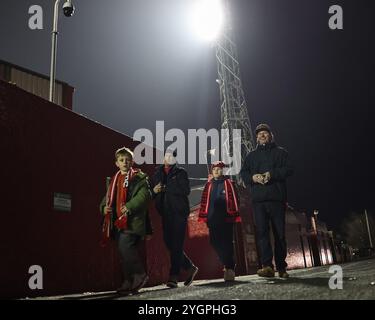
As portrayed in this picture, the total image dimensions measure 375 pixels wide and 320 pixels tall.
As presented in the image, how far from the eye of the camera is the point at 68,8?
9.25 metres

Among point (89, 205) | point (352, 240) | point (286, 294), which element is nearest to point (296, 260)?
point (89, 205)

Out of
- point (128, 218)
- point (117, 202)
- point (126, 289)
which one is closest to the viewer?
point (126, 289)

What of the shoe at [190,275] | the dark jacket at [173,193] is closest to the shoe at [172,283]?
the shoe at [190,275]

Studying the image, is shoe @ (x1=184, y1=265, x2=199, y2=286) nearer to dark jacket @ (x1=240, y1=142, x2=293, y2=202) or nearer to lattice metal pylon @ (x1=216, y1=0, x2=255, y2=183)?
dark jacket @ (x1=240, y1=142, x2=293, y2=202)

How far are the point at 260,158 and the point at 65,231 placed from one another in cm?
253

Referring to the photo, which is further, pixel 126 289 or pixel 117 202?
pixel 117 202

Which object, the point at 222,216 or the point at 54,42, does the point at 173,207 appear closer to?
the point at 222,216

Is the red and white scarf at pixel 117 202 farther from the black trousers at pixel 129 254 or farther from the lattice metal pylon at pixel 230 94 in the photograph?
the lattice metal pylon at pixel 230 94

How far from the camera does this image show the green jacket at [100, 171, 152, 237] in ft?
13.2

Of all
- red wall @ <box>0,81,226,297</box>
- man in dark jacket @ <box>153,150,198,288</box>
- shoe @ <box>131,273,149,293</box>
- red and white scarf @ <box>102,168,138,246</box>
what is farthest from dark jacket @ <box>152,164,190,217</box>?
red wall @ <box>0,81,226,297</box>

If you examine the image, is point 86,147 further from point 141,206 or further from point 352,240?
point 352,240

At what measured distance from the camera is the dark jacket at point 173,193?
475cm

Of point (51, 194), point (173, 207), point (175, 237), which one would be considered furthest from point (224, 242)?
point (51, 194)

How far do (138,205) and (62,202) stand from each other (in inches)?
53.3
